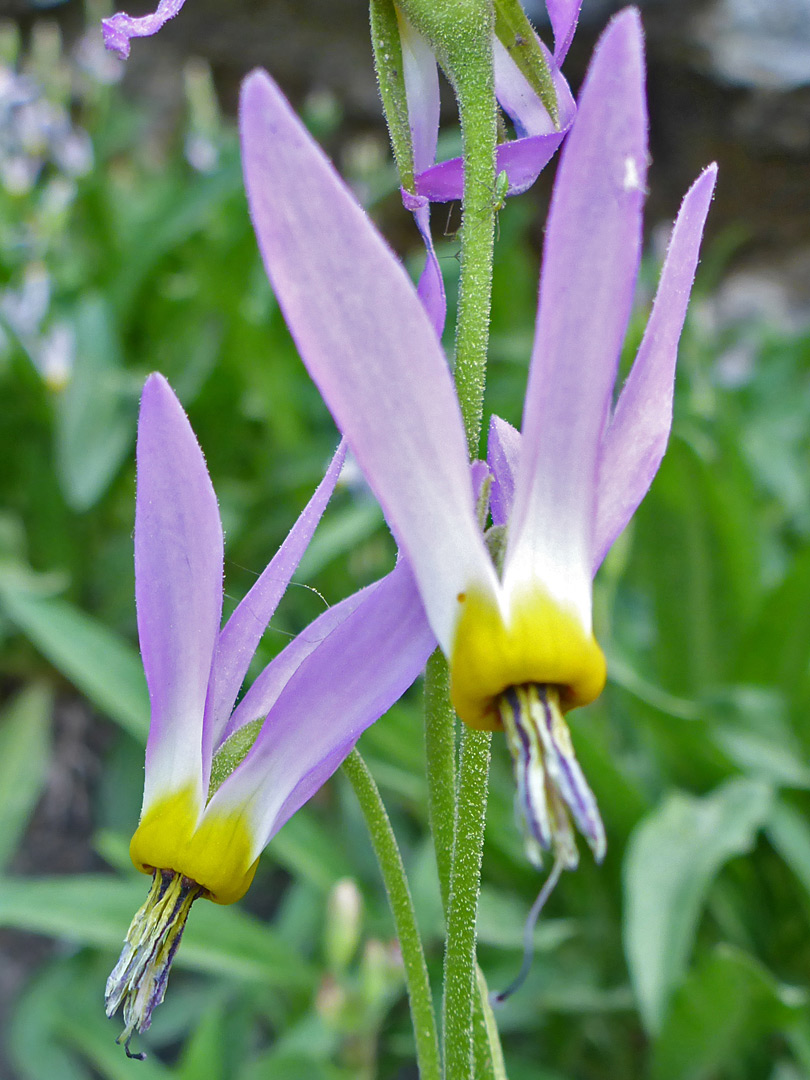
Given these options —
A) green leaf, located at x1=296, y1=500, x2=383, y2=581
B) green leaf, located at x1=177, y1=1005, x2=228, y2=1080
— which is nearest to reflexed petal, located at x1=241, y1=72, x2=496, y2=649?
green leaf, located at x1=177, y1=1005, x2=228, y2=1080

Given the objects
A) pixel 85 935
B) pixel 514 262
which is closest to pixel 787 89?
pixel 514 262

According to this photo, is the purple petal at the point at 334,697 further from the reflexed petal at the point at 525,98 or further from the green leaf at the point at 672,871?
the green leaf at the point at 672,871

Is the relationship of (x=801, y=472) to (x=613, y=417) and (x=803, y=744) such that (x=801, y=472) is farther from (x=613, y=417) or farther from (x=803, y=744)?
(x=613, y=417)

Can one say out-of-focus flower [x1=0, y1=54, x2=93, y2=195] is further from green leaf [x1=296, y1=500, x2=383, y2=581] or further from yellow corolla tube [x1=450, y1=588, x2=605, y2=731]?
yellow corolla tube [x1=450, y1=588, x2=605, y2=731]

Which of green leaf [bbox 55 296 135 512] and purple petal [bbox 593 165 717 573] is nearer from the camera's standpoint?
purple petal [bbox 593 165 717 573]

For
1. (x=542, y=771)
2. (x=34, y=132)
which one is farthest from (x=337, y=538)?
(x=34, y=132)
